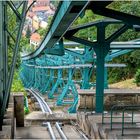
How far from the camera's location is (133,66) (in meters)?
37.4

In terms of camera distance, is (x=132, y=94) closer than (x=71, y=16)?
No

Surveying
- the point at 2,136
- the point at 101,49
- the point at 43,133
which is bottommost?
the point at 43,133

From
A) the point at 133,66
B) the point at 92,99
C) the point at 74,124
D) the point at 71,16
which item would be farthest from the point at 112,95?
the point at 133,66

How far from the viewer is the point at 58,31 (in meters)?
11.8

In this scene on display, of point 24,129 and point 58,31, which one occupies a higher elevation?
point 58,31

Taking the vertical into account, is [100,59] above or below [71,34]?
below

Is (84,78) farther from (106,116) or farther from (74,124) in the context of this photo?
(106,116)

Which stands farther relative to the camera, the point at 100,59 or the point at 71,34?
the point at 71,34

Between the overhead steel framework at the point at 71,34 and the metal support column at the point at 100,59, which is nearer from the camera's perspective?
the overhead steel framework at the point at 71,34

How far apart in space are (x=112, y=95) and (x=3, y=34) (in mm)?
7855

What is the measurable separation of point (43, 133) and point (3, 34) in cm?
661

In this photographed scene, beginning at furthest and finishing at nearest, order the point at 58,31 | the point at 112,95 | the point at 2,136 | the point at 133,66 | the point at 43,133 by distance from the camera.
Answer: the point at 133,66 < the point at 112,95 < the point at 43,133 < the point at 58,31 < the point at 2,136

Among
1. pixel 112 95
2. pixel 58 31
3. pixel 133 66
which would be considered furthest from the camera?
pixel 133 66

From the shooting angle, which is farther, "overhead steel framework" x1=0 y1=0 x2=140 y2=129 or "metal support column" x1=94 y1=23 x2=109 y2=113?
"metal support column" x1=94 y1=23 x2=109 y2=113
